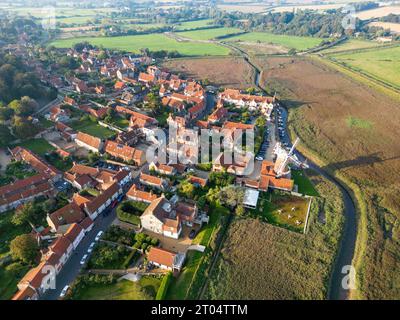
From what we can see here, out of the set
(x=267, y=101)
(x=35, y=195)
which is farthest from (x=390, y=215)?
(x=35, y=195)

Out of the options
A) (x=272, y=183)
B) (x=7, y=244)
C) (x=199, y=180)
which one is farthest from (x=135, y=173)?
(x=272, y=183)

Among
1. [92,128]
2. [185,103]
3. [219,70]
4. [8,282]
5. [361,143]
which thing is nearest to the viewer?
[8,282]

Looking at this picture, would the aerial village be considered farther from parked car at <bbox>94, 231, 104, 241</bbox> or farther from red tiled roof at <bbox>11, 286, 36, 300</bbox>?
parked car at <bbox>94, 231, 104, 241</bbox>

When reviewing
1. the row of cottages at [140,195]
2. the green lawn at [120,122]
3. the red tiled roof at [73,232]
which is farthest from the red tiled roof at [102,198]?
the green lawn at [120,122]

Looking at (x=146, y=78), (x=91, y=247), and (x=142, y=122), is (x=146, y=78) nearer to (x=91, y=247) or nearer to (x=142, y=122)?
(x=142, y=122)

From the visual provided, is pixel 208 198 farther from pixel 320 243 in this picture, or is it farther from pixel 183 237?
pixel 320 243

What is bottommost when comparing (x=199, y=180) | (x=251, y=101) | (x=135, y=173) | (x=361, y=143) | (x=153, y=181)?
(x=361, y=143)

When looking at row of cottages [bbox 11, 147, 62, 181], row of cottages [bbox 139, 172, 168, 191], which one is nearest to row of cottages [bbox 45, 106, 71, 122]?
row of cottages [bbox 11, 147, 62, 181]

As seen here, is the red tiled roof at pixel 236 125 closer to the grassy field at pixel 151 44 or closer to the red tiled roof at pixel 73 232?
the red tiled roof at pixel 73 232
